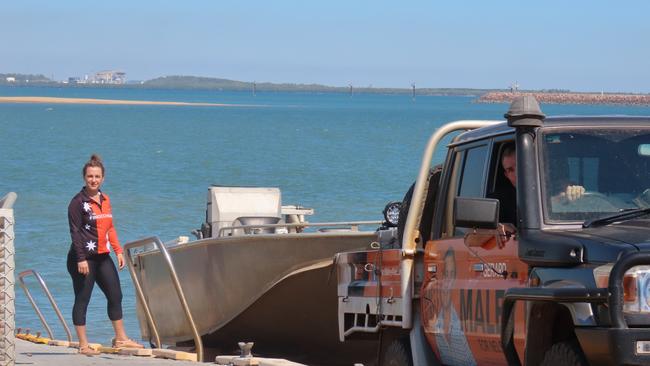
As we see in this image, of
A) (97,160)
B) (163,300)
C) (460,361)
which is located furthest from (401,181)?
(460,361)

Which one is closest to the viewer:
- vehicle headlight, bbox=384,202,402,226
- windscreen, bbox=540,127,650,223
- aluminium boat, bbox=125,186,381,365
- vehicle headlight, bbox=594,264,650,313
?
vehicle headlight, bbox=594,264,650,313

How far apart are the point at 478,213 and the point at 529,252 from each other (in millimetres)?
355

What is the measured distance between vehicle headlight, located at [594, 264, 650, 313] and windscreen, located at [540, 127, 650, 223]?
889mm

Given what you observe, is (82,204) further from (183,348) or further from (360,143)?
(360,143)

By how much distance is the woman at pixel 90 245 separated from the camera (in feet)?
39.0

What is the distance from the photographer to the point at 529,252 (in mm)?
6707

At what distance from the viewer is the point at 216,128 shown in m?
125

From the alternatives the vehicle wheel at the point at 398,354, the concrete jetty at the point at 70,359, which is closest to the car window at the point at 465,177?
the vehicle wheel at the point at 398,354

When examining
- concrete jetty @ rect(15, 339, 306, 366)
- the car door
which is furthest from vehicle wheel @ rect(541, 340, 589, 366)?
concrete jetty @ rect(15, 339, 306, 366)

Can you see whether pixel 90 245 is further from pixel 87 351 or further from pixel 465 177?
pixel 465 177

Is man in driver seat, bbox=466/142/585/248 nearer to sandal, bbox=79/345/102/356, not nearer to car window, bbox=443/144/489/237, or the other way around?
car window, bbox=443/144/489/237

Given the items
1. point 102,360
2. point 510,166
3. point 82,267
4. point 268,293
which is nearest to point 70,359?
point 102,360

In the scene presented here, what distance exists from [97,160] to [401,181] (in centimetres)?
4661

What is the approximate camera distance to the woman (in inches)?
468
